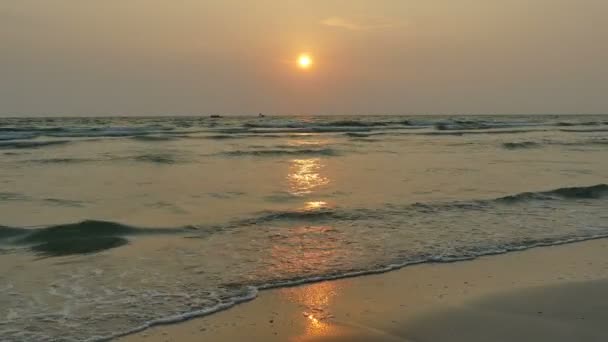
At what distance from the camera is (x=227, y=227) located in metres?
9.23

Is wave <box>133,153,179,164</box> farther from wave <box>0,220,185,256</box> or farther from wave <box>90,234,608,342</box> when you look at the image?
wave <box>90,234,608,342</box>

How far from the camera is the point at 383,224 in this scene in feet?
31.3

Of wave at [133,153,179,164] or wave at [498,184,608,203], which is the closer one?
wave at [498,184,608,203]

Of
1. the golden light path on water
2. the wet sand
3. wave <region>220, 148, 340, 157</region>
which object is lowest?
the wet sand

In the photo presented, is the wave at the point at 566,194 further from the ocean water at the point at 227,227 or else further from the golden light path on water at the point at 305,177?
the golden light path on water at the point at 305,177

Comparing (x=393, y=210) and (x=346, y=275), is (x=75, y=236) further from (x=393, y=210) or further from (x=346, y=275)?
(x=393, y=210)

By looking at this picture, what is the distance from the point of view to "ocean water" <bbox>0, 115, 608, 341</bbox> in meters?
5.91

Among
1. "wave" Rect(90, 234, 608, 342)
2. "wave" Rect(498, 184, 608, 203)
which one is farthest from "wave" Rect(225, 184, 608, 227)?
"wave" Rect(90, 234, 608, 342)

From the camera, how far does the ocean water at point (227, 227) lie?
591 centimetres

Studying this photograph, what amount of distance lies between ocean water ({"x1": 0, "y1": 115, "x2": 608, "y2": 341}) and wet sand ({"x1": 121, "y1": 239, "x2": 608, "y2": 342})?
0.32 meters

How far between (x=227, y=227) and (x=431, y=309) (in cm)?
443

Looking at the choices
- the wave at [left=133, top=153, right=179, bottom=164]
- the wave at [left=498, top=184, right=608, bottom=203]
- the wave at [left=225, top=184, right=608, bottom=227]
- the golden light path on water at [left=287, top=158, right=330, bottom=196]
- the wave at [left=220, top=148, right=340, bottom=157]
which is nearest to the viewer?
the wave at [left=225, top=184, right=608, bottom=227]

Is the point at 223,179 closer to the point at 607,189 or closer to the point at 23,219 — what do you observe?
the point at 23,219

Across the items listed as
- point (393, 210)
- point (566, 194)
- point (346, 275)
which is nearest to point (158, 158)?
point (393, 210)
